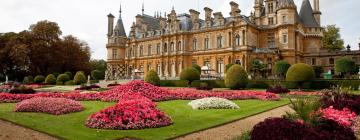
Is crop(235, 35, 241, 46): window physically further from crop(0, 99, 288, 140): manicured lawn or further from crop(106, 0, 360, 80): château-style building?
crop(0, 99, 288, 140): manicured lawn

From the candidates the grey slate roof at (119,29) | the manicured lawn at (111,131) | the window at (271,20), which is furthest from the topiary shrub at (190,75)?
the grey slate roof at (119,29)

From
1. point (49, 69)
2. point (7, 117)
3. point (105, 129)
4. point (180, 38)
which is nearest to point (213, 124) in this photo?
point (105, 129)

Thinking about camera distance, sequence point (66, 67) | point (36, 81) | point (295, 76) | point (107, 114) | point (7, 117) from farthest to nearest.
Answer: point (66, 67), point (36, 81), point (295, 76), point (7, 117), point (107, 114)

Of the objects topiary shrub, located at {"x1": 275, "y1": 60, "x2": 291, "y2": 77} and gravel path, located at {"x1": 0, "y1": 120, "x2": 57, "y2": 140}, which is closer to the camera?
Answer: gravel path, located at {"x1": 0, "y1": 120, "x2": 57, "y2": 140}

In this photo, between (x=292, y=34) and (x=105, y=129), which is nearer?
(x=105, y=129)

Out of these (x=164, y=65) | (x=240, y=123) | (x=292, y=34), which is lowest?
(x=240, y=123)

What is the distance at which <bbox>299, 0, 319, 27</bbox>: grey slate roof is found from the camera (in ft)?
138

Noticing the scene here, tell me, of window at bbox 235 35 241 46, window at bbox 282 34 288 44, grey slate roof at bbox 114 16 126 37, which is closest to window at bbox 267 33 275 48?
window at bbox 282 34 288 44

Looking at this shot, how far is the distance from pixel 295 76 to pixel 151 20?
3988 cm

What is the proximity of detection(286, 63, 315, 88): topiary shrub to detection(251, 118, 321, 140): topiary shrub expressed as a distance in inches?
822

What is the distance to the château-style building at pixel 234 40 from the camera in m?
39.0

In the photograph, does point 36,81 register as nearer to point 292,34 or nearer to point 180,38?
point 180,38

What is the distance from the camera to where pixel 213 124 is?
368 inches

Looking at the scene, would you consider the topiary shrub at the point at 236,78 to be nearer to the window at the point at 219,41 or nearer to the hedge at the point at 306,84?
the hedge at the point at 306,84
